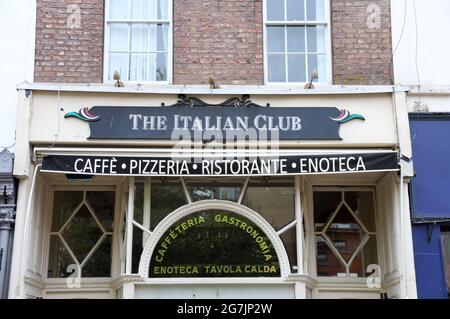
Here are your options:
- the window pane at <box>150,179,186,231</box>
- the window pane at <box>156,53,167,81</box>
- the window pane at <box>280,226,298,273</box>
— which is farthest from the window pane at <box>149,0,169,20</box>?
the window pane at <box>280,226,298,273</box>

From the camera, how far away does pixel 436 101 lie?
10.0 meters

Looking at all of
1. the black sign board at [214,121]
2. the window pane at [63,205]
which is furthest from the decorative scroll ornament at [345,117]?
the window pane at [63,205]

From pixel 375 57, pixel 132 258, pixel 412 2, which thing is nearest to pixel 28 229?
pixel 132 258

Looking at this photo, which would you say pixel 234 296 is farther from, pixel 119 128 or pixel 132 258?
pixel 119 128

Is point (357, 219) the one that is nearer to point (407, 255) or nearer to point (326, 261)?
point (326, 261)

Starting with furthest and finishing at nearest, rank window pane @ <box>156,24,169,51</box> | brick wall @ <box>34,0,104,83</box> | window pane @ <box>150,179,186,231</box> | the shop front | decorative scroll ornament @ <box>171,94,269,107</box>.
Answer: window pane @ <box>156,24,169,51</box> → brick wall @ <box>34,0,104,83</box> → decorative scroll ornament @ <box>171,94,269,107</box> → window pane @ <box>150,179,186,231</box> → the shop front

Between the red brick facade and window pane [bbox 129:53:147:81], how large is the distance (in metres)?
0.45

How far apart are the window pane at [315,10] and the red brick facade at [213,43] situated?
0.18 metres

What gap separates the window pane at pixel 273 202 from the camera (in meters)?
9.48

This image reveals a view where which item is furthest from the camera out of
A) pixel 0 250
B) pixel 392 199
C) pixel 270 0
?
pixel 270 0

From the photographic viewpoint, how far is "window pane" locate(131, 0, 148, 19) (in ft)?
33.9

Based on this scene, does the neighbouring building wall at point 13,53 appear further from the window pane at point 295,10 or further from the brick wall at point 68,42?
the window pane at point 295,10

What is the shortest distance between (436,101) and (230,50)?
9.84 ft

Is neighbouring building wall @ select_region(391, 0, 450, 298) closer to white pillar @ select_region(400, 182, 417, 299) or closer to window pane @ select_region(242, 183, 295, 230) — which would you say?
white pillar @ select_region(400, 182, 417, 299)
